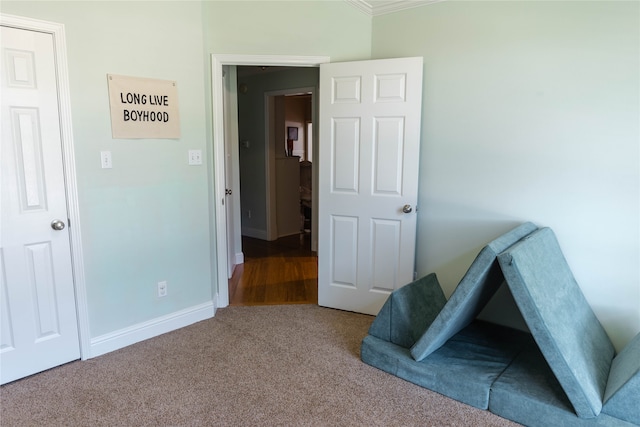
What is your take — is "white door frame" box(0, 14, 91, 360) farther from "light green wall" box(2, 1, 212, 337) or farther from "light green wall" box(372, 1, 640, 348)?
"light green wall" box(372, 1, 640, 348)

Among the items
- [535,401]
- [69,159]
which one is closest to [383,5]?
[69,159]

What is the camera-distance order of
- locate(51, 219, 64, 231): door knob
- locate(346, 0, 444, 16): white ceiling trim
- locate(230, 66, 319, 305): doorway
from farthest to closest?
1. locate(230, 66, 319, 305): doorway
2. locate(346, 0, 444, 16): white ceiling trim
3. locate(51, 219, 64, 231): door knob

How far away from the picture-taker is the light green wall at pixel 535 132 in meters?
2.47

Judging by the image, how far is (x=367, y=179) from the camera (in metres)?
3.23

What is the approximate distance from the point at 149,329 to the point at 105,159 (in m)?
1.24

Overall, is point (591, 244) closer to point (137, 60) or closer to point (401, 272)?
point (401, 272)

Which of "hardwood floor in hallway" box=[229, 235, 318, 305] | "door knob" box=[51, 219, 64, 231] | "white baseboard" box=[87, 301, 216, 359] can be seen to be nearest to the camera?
"door knob" box=[51, 219, 64, 231]

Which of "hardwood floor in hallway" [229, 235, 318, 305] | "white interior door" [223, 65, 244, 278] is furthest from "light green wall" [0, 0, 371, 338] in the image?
"white interior door" [223, 65, 244, 278]

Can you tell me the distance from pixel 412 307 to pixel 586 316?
1010 millimetres

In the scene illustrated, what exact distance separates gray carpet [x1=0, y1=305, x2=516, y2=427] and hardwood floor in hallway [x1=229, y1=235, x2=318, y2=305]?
30.1 inches

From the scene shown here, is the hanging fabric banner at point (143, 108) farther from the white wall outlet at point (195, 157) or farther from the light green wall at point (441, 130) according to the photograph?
the white wall outlet at point (195, 157)

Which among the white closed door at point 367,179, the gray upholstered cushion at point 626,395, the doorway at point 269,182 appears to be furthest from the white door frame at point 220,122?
the gray upholstered cushion at point 626,395

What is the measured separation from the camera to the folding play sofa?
76.8 inches

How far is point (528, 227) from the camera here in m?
2.63
